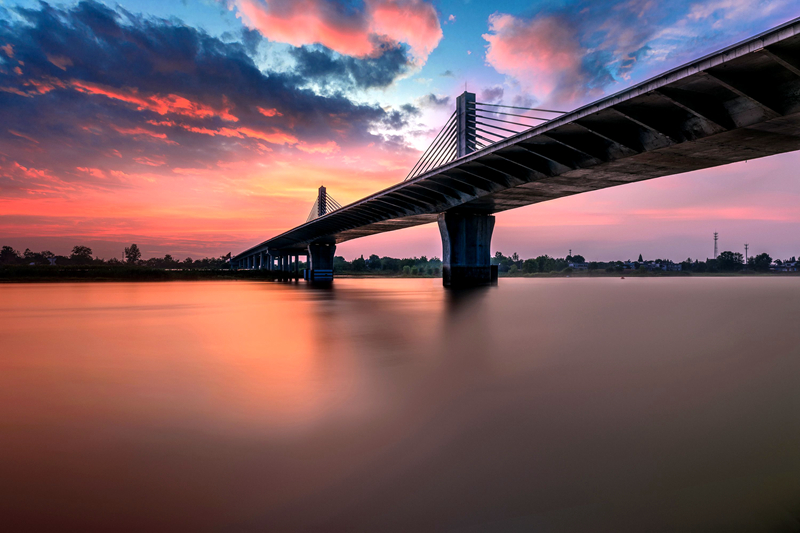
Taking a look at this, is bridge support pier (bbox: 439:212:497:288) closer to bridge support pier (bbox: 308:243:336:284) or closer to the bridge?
the bridge

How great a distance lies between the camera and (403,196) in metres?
47.8

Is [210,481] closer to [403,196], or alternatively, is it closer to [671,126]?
[671,126]

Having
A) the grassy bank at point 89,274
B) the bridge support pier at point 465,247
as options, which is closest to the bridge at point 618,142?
the bridge support pier at point 465,247

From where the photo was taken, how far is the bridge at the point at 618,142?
16438 mm

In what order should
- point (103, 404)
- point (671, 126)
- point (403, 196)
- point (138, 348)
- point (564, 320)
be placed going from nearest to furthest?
point (103, 404) → point (138, 348) → point (564, 320) → point (671, 126) → point (403, 196)

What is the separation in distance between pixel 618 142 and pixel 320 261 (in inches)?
3313

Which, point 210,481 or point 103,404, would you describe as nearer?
point 210,481

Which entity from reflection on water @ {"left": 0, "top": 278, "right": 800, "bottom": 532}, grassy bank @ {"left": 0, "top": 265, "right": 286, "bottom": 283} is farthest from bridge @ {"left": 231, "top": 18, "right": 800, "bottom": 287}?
grassy bank @ {"left": 0, "top": 265, "right": 286, "bottom": 283}

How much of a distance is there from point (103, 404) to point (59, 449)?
6.14 feet

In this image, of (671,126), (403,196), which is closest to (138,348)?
(671,126)

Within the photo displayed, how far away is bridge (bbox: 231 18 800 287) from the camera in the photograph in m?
16.4

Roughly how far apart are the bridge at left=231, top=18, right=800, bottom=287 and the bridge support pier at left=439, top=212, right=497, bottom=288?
119 mm

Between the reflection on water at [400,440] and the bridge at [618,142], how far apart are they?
11798 millimetres

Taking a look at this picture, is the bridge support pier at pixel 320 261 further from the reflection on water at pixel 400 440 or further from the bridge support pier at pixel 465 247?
the reflection on water at pixel 400 440
